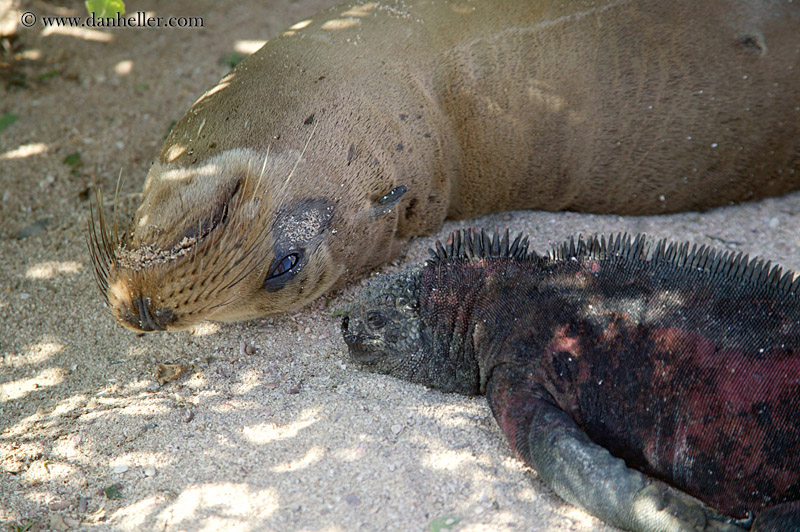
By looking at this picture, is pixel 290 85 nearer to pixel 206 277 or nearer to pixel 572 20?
pixel 206 277

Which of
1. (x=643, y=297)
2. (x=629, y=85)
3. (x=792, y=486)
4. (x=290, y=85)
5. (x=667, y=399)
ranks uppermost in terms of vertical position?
(x=290, y=85)

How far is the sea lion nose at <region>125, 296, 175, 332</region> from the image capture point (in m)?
3.51

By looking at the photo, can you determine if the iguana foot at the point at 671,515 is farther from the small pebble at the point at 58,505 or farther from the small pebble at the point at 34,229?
the small pebble at the point at 34,229

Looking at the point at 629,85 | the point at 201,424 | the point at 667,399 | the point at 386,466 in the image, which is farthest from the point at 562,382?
the point at 629,85

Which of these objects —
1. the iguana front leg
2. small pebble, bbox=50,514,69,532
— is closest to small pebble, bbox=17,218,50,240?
small pebble, bbox=50,514,69,532

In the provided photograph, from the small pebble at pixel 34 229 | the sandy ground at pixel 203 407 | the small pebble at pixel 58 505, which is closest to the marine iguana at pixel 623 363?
the sandy ground at pixel 203 407

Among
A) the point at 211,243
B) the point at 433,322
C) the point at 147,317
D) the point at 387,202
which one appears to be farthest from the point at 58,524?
the point at 387,202

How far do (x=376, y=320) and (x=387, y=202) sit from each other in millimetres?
682

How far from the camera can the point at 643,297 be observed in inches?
136

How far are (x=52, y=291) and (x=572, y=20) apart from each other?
3643 millimetres

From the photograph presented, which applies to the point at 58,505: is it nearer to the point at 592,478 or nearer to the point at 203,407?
the point at 203,407

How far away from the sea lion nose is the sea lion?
1 cm

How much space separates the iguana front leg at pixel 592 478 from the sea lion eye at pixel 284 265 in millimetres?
1335

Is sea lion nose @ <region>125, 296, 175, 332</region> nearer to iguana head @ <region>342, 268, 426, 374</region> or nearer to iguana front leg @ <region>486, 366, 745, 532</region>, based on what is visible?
iguana head @ <region>342, 268, 426, 374</region>
